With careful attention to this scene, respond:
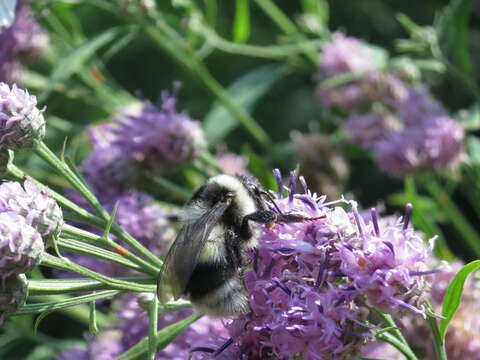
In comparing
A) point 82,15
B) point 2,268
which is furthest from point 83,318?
point 82,15

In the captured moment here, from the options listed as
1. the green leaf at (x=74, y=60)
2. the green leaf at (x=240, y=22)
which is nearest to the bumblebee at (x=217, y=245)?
the green leaf at (x=74, y=60)

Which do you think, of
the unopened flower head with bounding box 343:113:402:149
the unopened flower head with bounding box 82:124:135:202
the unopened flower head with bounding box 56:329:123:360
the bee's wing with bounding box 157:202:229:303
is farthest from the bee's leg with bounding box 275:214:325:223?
the unopened flower head with bounding box 343:113:402:149

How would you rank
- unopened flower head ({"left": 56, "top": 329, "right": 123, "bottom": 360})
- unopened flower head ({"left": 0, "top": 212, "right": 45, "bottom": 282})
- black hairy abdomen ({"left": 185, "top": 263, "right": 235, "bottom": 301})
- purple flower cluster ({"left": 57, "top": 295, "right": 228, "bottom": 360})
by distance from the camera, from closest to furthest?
unopened flower head ({"left": 0, "top": 212, "right": 45, "bottom": 282}), black hairy abdomen ({"left": 185, "top": 263, "right": 235, "bottom": 301}), purple flower cluster ({"left": 57, "top": 295, "right": 228, "bottom": 360}), unopened flower head ({"left": 56, "top": 329, "right": 123, "bottom": 360})

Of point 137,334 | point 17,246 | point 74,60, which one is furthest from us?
point 74,60

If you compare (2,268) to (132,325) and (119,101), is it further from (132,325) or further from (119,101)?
(119,101)

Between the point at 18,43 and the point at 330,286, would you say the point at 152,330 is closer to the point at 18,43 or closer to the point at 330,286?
the point at 330,286

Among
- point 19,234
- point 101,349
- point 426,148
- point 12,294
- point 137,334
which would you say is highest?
point 19,234

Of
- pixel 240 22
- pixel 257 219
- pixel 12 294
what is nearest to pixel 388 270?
pixel 257 219

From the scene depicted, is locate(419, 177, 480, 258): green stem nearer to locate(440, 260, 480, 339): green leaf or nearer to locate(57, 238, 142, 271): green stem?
locate(440, 260, 480, 339): green leaf
